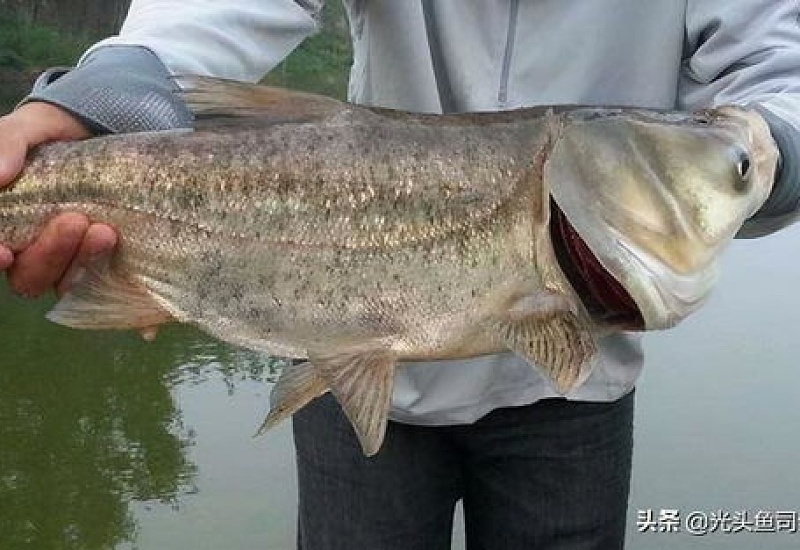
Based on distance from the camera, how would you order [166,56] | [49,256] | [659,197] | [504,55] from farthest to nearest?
[504,55] → [166,56] → [49,256] → [659,197]

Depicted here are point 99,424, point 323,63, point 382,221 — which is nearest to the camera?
point 382,221

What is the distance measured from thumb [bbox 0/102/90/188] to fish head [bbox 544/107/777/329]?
0.74m

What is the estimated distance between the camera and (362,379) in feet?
5.99

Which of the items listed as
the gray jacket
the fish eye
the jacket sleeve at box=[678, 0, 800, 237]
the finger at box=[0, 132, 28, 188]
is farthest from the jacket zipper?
the finger at box=[0, 132, 28, 188]

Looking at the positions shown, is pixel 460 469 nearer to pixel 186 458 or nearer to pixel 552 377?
pixel 552 377

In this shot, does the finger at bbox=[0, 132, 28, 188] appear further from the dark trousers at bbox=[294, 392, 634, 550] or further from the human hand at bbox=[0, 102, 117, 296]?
the dark trousers at bbox=[294, 392, 634, 550]

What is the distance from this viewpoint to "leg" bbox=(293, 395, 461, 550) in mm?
2248

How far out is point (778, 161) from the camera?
1785 mm

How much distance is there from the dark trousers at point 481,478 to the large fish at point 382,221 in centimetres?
39

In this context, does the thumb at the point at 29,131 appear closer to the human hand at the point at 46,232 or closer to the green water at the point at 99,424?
the human hand at the point at 46,232

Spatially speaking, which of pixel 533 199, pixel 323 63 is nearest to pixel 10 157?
pixel 533 199

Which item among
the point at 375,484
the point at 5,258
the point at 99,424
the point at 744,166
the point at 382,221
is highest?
the point at 744,166

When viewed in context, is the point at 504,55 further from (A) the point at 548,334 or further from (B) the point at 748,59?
(A) the point at 548,334

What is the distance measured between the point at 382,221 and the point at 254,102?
27 centimetres
